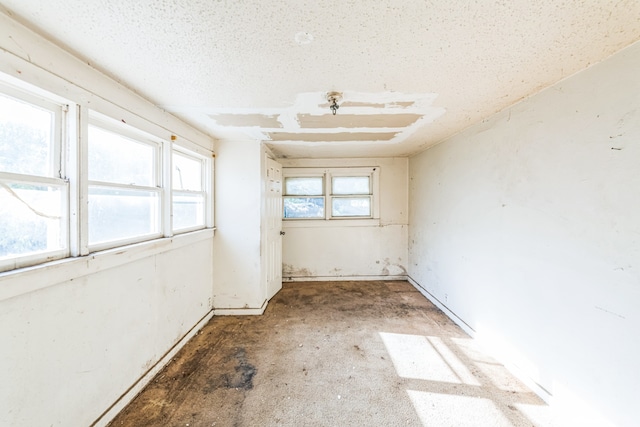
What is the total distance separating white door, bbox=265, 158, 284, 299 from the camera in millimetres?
3449

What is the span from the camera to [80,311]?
4.64ft

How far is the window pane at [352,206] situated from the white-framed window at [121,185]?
2.92 meters

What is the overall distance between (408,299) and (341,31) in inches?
134

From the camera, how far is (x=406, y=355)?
2246 mm

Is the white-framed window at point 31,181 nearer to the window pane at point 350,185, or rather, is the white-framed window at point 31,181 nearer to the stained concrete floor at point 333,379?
the stained concrete floor at point 333,379

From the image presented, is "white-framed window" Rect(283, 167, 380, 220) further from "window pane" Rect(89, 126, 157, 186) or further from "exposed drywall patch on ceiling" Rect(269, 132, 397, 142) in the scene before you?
"window pane" Rect(89, 126, 157, 186)

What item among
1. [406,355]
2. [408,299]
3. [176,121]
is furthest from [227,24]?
[408,299]

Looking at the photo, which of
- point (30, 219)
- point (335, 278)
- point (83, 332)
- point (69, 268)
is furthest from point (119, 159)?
point (335, 278)

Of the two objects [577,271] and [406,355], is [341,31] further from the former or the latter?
[406,355]

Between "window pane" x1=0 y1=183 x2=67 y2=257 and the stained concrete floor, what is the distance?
1.21 m

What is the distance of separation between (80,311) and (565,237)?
9.75ft

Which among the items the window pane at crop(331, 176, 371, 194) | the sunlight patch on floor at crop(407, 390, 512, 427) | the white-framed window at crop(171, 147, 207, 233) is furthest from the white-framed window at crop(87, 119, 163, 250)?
the window pane at crop(331, 176, 371, 194)

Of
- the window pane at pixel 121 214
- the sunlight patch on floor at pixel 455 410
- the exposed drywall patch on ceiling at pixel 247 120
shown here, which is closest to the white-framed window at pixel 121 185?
the window pane at pixel 121 214

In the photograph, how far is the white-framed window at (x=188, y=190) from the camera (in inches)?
97.2
